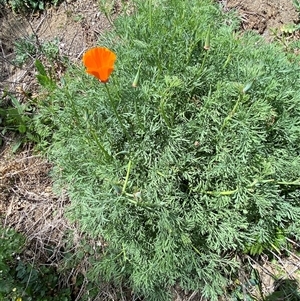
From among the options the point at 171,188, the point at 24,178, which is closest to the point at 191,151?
the point at 171,188

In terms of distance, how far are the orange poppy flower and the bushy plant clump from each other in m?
0.37

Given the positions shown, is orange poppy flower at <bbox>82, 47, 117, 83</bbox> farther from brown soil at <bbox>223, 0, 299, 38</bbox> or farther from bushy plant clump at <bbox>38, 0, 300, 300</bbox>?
brown soil at <bbox>223, 0, 299, 38</bbox>

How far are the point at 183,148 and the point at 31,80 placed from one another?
1.40 m

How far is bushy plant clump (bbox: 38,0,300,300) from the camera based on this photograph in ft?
6.29

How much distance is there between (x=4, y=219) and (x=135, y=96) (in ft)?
4.31

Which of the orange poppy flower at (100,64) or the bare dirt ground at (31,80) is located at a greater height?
the orange poppy flower at (100,64)

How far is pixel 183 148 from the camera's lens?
6.45 ft

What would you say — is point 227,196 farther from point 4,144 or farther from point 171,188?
point 4,144

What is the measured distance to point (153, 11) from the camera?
6.68 ft

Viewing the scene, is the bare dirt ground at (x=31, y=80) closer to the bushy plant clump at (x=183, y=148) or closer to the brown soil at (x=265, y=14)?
the brown soil at (x=265, y=14)

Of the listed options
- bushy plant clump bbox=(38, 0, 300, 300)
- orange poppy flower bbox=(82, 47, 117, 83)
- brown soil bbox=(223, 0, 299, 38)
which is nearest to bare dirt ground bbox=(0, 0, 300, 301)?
brown soil bbox=(223, 0, 299, 38)

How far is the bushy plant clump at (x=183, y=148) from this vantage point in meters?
1.92

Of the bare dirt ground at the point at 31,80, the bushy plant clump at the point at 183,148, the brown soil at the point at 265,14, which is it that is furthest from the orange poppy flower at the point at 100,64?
the brown soil at the point at 265,14

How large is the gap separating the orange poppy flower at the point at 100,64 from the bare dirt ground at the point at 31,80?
1.07 meters
